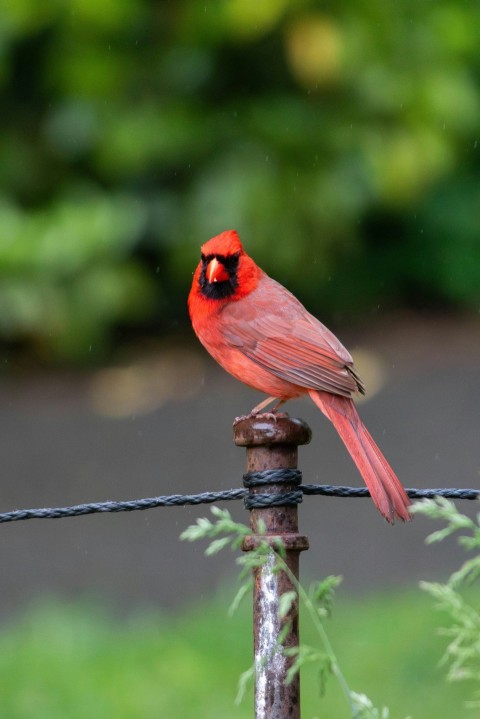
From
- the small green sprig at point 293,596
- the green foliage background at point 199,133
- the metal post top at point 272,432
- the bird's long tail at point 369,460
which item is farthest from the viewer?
the green foliage background at point 199,133

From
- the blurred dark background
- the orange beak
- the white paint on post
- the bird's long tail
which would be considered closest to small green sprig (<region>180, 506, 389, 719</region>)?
the white paint on post

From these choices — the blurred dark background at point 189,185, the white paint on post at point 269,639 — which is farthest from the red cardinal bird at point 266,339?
the blurred dark background at point 189,185

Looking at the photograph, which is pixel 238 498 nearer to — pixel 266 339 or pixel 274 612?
pixel 274 612

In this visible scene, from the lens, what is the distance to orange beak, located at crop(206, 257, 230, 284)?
3.63m

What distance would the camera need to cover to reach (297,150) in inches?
310

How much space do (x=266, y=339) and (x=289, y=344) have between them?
7cm

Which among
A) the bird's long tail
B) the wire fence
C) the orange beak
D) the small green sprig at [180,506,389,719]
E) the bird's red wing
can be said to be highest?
the orange beak

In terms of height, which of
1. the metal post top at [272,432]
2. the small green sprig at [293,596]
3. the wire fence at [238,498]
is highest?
the metal post top at [272,432]

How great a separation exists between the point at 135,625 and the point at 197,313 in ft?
5.82

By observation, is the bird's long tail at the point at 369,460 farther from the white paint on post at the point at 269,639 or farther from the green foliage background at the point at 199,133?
the green foliage background at the point at 199,133

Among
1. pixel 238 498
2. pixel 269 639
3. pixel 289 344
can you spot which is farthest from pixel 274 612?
pixel 289 344

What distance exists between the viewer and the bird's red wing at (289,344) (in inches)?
131

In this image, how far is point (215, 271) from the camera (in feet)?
11.9

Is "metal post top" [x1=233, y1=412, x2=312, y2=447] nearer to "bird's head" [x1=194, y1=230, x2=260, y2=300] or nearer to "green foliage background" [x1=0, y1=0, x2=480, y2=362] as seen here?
"bird's head" [x1=194, y1=230, x2=260, y2=300]
